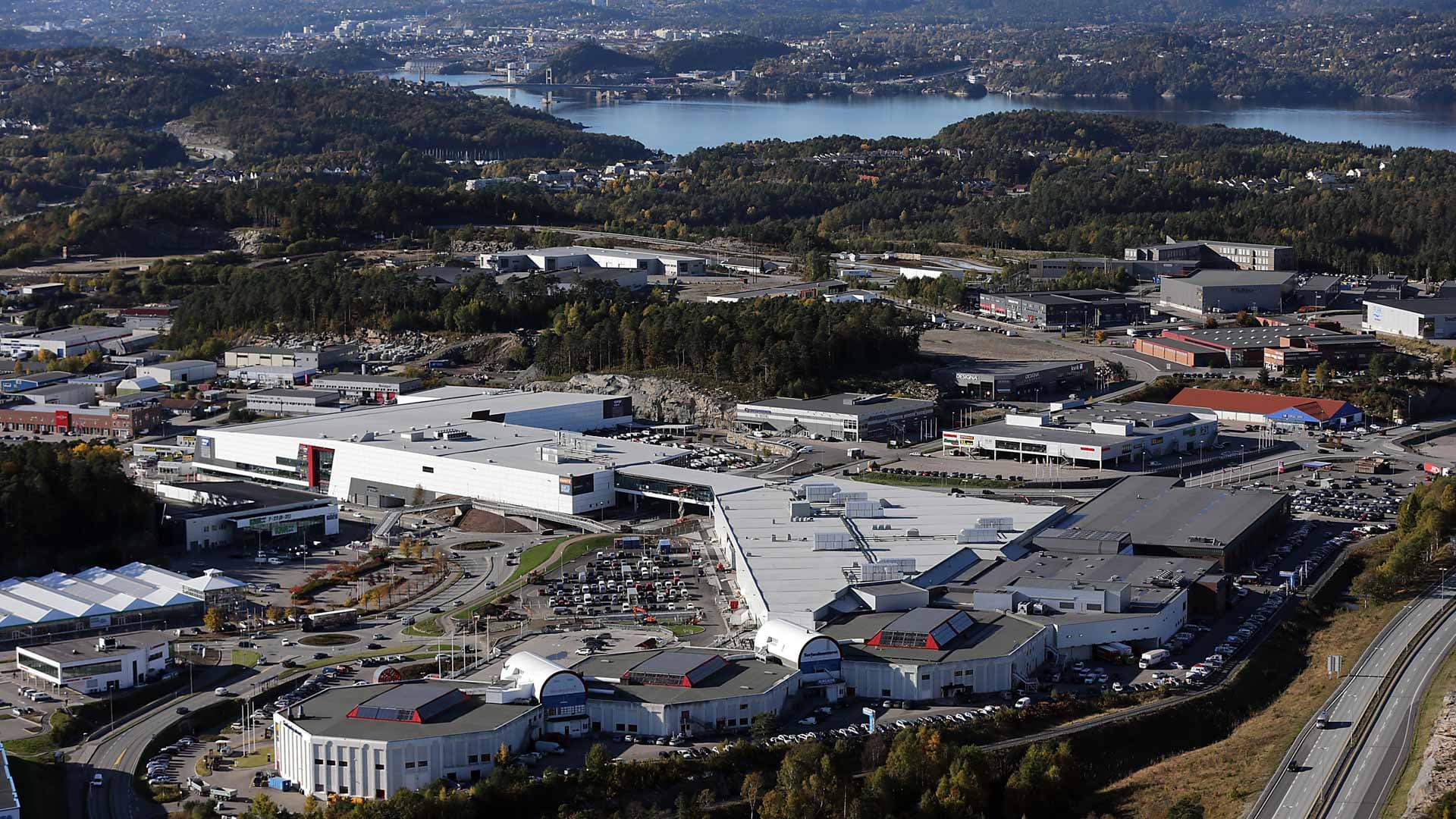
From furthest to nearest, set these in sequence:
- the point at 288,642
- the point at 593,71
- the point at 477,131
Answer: the point at 593,71 < the point at 477,131 < the point at 288,642

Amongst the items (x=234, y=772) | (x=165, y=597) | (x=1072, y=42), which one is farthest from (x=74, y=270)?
(x=1072, y=42)

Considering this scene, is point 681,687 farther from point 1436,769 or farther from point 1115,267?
point 1115,267

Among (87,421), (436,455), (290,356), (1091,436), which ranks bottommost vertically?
(87,421)

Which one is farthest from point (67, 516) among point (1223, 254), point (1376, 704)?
point (1223, 254)

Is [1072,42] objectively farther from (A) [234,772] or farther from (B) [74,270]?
(A) [234,772]

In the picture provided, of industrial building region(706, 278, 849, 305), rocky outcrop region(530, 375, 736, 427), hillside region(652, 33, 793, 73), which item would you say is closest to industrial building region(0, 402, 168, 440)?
rocky outcrop region(530, 375, 736, 427)
